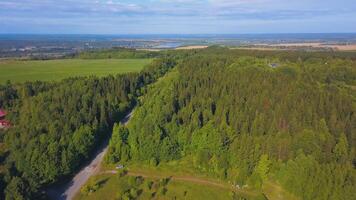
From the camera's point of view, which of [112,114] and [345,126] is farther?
[112,114]

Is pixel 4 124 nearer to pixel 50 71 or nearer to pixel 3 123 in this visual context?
pixel 3 123

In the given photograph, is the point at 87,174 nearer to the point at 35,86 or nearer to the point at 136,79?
the point at 35,86

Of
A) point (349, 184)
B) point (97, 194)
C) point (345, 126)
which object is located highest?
point (345, 126)

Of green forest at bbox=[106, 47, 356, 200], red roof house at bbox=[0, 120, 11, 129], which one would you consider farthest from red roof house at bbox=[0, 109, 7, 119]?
green forest at bbox=[106, 47, 356, 200]

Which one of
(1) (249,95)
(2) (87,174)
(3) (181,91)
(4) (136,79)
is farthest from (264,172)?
(4) (136,79)

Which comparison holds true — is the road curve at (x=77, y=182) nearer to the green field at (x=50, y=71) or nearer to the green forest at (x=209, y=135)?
the green forest at (x=209, y=135)

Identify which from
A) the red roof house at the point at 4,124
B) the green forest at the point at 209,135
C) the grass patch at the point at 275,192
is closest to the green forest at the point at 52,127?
the green forest at the point at 209,135
